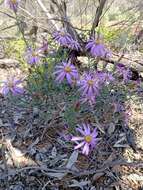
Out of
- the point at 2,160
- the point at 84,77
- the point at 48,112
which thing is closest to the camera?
the point at 84,77

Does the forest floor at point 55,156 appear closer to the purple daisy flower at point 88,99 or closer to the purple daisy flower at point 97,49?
the purple daisy flower at point 88,99

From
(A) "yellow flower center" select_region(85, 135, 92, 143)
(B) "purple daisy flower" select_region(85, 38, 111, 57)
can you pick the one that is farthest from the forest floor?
(B) "purple daisy flower" select_region(85, 38, 111, 57)

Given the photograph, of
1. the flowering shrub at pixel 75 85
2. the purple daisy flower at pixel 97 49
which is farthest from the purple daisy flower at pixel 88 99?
the purple daisy flower at pixel 97 49

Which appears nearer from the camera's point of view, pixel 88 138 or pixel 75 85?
pixel 88 138

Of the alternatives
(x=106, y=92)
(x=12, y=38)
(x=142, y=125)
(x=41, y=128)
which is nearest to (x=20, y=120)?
(x=41, y=128)

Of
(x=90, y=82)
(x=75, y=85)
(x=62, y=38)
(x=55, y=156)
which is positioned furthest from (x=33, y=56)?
(x=55, y=156)

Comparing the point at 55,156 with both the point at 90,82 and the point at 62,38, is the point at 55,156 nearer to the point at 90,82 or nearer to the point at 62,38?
the point at 90,82

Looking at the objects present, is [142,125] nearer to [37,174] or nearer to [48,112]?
[48,112]

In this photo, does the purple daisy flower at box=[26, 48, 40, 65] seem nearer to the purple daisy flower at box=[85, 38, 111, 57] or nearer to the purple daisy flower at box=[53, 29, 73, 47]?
the purple daisy flower at box=[53, 29, 73, 47]
